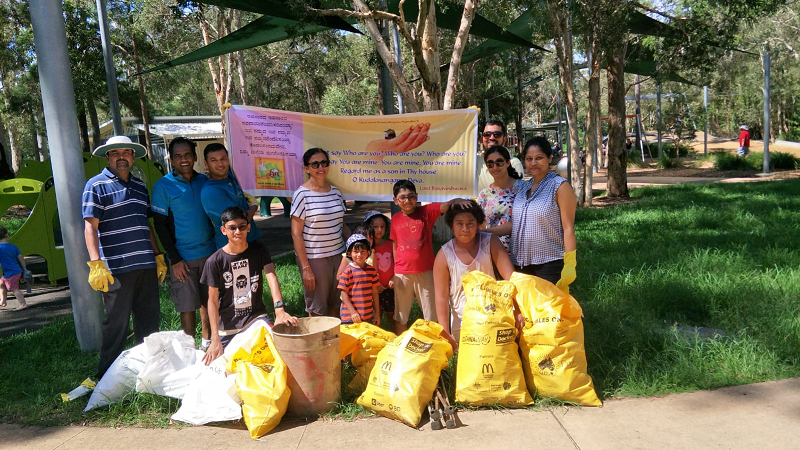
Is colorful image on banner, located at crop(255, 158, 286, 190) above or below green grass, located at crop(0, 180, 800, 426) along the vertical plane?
above

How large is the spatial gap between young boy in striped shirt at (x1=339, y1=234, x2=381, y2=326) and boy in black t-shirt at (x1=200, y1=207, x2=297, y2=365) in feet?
1.82

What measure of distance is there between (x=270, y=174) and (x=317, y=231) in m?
1.33

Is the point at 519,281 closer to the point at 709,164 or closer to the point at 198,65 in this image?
the point at 709,164

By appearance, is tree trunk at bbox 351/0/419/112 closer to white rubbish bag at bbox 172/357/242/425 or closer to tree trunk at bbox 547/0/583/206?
white rubbish bag at bbox 172/357/242/425

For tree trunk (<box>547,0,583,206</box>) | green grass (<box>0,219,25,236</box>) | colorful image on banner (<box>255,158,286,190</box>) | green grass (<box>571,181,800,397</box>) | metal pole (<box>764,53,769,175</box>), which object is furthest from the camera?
metal pole (<box>764,53,769,175</box>)

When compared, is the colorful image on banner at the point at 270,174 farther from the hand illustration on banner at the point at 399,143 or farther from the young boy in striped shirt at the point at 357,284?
the young boy in striped shirt at the point at 357,284

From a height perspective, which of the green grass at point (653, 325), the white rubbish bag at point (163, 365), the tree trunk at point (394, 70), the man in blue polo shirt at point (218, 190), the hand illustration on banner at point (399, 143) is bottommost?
the green grass at point (653, 325)

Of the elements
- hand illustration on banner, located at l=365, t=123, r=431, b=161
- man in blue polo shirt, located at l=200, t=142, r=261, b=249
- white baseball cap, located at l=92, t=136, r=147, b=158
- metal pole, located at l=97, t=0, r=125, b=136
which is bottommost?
man in blue polo shirt, located at l=200, t=142, r=261, b=249

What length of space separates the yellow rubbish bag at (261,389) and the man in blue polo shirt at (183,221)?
86 centimetres

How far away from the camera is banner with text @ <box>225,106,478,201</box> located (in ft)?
17.8

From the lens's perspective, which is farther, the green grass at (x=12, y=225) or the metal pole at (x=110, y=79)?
the green grass at (x=12, y=225)

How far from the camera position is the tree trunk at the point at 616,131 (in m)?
14.8

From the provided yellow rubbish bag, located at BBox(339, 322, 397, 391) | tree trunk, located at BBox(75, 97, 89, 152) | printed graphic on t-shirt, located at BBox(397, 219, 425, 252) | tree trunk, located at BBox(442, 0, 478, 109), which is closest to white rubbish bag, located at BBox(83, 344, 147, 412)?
yellow rubbish bag, located at BBox(339, 322, 397, 391)

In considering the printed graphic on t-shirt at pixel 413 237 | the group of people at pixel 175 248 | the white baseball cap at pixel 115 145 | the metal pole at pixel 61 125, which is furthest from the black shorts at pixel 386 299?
the metal pole at pixel 61 125
